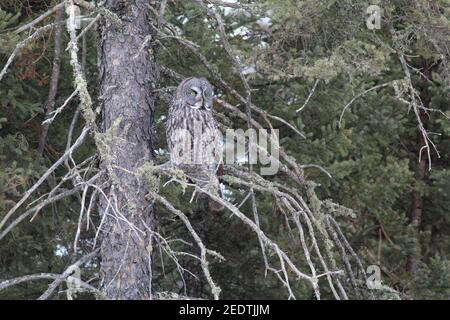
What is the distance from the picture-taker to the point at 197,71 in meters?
8.75

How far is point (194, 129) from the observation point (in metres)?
6.80

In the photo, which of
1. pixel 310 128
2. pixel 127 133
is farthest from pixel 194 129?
pixel 310 128

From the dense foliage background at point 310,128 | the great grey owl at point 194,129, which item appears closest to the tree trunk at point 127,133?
the dense foliage background at point 310,128

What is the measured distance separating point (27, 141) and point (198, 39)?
218 centimetres

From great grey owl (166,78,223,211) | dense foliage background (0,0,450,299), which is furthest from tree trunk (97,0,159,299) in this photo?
great grey owl (166,78,223,211)

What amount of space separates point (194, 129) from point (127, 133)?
956 mm

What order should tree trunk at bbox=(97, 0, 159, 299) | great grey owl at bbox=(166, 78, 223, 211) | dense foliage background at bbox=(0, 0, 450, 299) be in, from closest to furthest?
1. tree trunk at bbox=(97, 0, 159, 299)
2. great grey owl at bbox=(166, 78, 223, 211)
3. dense foliage background at bbox=(0, 0, 450, 299)

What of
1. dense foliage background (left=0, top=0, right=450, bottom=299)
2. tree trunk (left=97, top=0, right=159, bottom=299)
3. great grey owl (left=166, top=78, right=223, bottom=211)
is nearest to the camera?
tree trunk (left=97, top=0, right=159, bottom=299)

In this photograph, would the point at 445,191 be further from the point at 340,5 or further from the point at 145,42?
the point at 145,42

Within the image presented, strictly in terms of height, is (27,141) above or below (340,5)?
below

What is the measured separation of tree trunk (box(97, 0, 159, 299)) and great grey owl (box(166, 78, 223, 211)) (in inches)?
19.9

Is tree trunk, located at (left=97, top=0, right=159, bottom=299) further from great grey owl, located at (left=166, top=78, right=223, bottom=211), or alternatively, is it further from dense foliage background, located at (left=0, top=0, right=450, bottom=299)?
great grey owl, located at (left=166, top=78, right=223, bottom=211)

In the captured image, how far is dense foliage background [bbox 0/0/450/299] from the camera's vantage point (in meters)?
6.84
